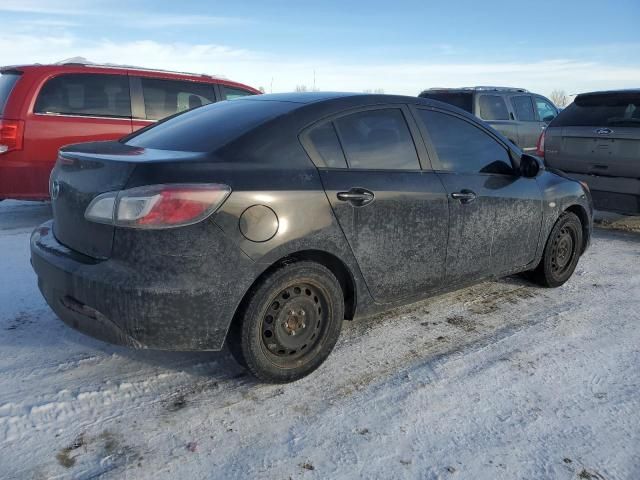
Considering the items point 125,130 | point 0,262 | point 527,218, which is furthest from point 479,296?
point 125,130

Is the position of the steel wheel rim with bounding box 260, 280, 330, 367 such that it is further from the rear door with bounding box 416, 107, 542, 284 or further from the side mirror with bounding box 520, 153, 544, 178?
the side mirror with bounding box 520, 153, 544, 178

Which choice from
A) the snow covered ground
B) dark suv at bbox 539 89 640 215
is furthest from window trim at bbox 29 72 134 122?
dark suv at bbox 539 89 640 215

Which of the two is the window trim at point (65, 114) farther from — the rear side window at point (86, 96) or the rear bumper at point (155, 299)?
the rear bumper at point (155, 299)

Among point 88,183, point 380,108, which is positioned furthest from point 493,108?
point 88,183

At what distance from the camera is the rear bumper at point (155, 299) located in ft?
7.97

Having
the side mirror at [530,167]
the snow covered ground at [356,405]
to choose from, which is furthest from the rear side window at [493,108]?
the snow covered ground at [356,405]

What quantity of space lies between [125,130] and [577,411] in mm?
5755

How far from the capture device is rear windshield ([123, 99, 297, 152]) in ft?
9.49

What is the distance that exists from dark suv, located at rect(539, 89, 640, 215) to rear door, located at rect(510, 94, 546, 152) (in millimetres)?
4536

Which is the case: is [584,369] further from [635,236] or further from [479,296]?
[635,236]

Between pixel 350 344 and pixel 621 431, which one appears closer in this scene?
pixel 621 431

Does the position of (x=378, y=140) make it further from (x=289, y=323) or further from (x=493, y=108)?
(x=493, y=108)

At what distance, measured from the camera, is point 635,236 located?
6.45 m

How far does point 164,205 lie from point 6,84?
495cm
